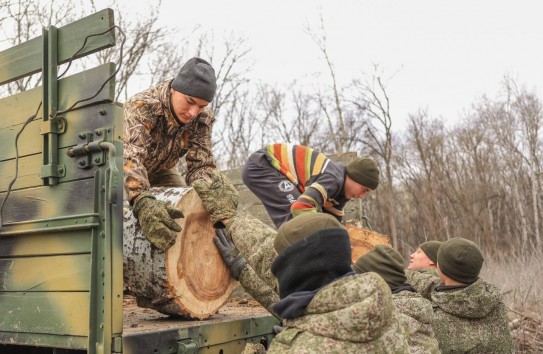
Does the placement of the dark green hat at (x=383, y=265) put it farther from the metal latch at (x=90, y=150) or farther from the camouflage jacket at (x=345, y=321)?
the metal latch at (x=90, y=150)

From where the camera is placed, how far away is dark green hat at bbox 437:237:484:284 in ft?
12.0

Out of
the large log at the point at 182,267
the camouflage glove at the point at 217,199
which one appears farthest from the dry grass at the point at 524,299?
the camouflage glove at the point at 217,199

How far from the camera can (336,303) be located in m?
1.96

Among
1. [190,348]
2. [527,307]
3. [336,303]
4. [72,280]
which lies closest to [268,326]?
[190,348]

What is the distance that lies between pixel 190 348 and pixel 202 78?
5.74ft

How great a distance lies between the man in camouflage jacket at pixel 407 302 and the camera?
Result: 2984 millimetres

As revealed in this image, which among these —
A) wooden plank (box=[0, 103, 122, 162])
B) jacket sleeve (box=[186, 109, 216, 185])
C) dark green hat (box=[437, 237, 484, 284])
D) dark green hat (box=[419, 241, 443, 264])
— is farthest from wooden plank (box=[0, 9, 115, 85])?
dark green hat (box=[419, 241, 443, 264])

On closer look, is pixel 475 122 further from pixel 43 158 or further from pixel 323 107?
pixel 43 158

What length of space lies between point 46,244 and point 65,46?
999 mm

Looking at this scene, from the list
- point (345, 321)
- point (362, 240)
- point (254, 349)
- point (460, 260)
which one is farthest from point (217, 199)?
point (362, 240)

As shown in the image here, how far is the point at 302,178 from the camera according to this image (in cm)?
455

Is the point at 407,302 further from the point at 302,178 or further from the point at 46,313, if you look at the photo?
the point at 46,313

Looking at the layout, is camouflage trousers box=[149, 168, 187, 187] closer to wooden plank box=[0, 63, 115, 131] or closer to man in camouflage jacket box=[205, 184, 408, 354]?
wooden plank box=[0, 63, 115, 131]

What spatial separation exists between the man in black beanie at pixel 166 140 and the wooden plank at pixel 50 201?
1.90ft
